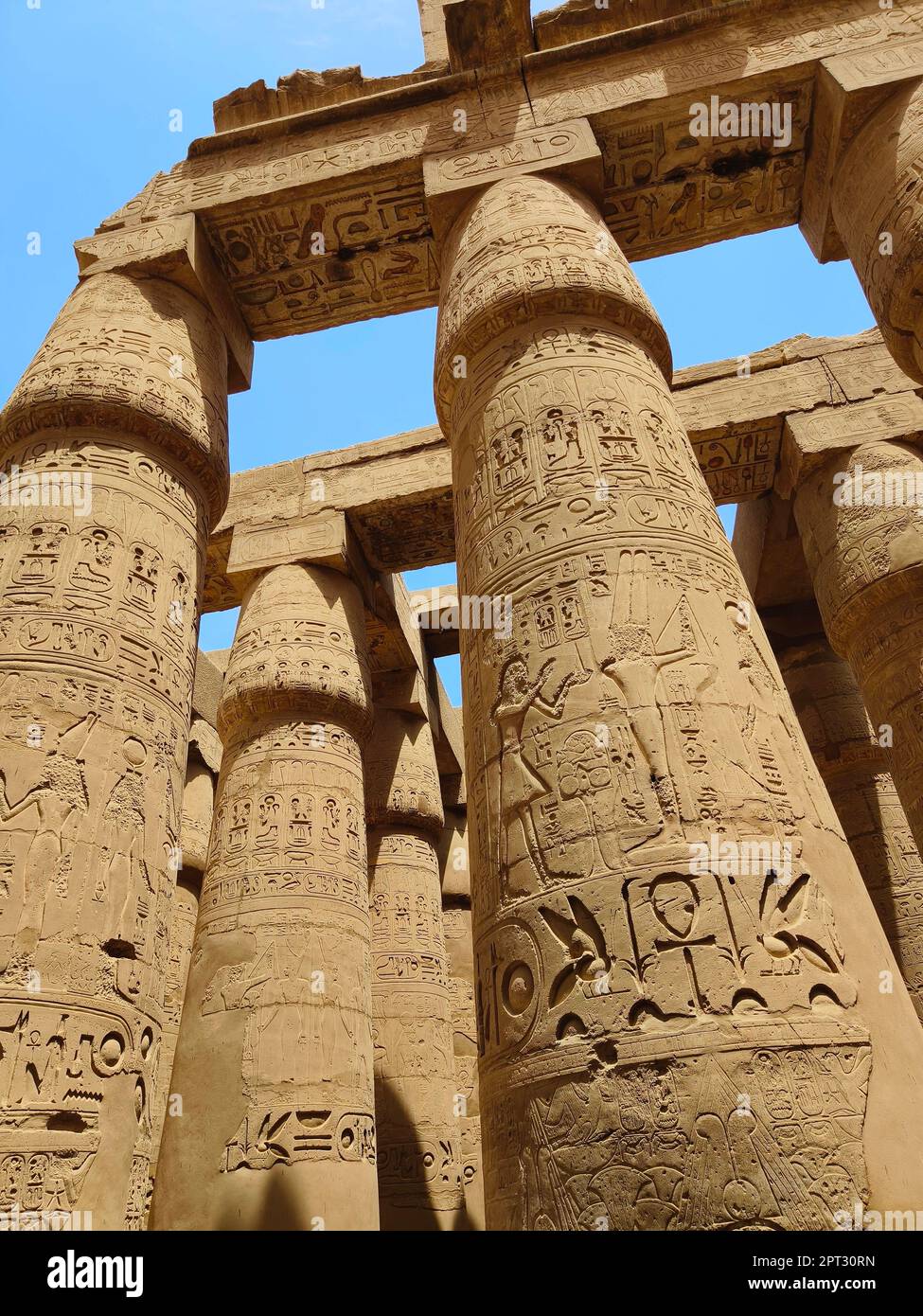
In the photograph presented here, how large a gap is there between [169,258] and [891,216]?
430 centimetres

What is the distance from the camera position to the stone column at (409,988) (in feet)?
28.7

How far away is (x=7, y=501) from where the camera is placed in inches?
193

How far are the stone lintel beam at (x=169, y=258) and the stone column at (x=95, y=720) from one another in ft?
1.17

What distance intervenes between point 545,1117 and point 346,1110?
3.94m

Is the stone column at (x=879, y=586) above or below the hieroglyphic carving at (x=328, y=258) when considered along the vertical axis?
below

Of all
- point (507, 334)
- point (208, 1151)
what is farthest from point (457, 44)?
point (208, 1151)

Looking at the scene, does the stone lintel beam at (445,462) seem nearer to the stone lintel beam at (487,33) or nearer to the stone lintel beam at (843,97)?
the stone lintel beam at (843,97)

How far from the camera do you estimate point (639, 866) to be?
3.08 m

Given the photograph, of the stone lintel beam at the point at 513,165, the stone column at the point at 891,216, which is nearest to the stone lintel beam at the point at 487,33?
the stone lintel beam at the point at 513,165

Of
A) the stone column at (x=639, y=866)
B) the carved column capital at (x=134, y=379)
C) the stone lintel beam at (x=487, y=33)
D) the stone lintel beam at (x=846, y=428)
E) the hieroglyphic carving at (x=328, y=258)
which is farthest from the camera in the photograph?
the stone lintel beam at (x=846, y=428)

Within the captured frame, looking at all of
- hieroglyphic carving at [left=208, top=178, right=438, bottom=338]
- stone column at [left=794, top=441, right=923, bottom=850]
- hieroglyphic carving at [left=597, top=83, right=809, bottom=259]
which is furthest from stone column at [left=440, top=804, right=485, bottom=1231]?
hieroglyphic carving at [left=597, top=83, right=809, bottom=259]

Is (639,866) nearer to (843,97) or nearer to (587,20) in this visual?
(843,97)

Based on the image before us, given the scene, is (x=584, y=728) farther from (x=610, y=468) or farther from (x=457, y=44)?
(x=457, y=44)

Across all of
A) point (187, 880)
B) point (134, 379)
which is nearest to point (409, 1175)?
point (187, 880)
